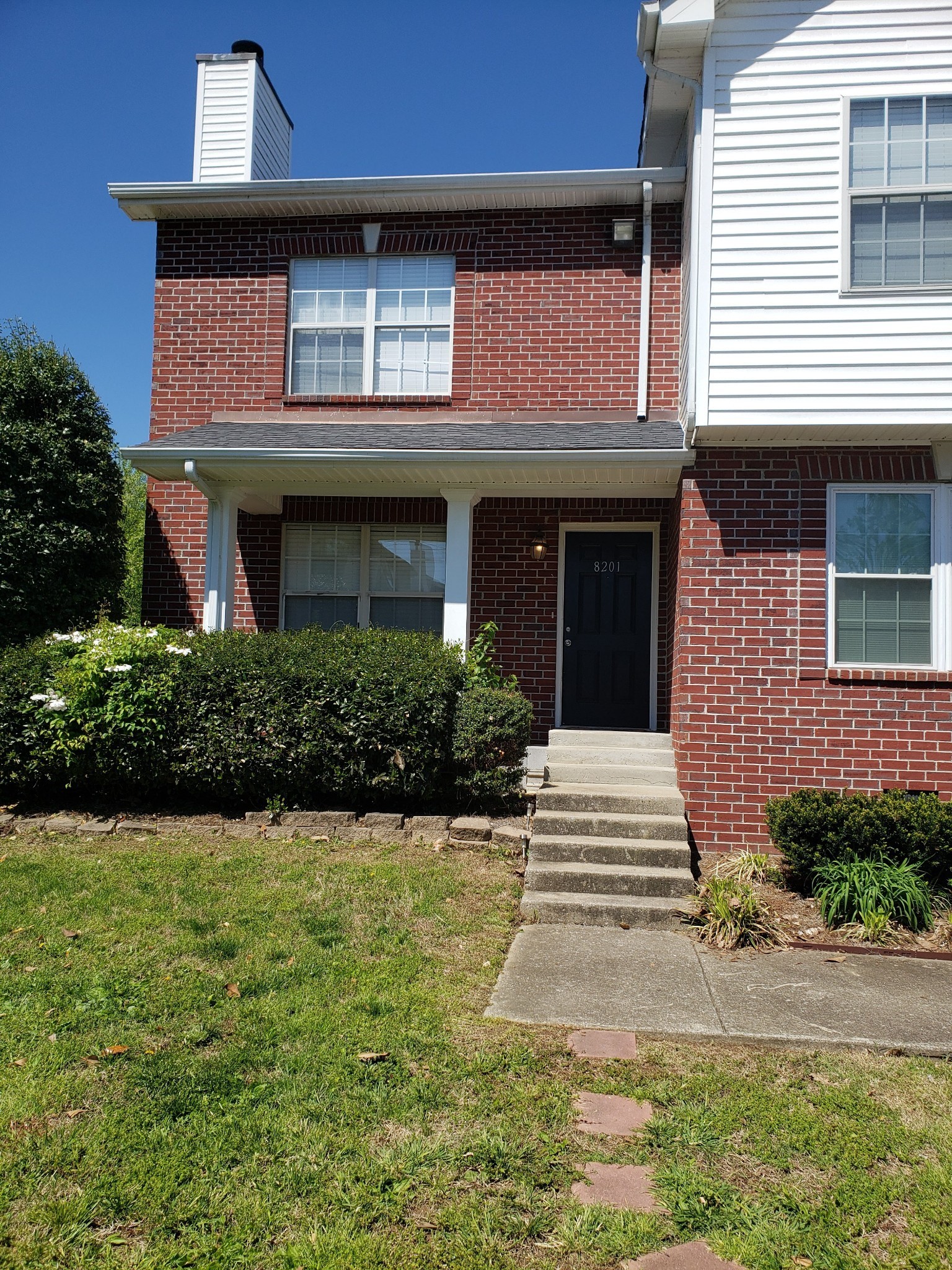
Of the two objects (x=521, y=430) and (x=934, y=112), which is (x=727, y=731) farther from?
(x=934, y=112)

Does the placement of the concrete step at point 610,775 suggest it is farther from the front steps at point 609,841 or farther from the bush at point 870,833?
the bush at point 870,833

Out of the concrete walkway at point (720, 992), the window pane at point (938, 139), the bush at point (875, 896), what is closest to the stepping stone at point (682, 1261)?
the concrete walkway at point (720, 992)

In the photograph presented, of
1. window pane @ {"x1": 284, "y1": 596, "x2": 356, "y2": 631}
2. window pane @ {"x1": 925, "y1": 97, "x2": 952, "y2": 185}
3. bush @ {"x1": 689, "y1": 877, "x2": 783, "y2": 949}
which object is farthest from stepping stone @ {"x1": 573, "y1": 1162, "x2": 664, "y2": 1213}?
window pane @ {"x1": 284, "y1": 596, "x2": 356, "y2": 631}

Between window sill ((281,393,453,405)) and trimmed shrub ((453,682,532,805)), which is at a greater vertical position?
window sill ((281,393,453,405))

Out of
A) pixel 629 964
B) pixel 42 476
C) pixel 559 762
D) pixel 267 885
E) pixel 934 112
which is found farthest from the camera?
pixel 42 476

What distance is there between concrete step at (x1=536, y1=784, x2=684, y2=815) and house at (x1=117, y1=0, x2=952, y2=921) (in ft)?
0.11

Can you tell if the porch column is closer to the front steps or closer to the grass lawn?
the front steps

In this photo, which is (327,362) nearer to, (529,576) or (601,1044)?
(529,576)

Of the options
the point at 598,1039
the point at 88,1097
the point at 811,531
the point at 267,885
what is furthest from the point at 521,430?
the point at 88,1097

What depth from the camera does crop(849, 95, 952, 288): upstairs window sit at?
6938 millimetres

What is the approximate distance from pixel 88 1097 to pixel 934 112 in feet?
27.9

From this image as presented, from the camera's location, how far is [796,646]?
283 inches

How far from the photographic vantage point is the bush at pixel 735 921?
5430 millimetres

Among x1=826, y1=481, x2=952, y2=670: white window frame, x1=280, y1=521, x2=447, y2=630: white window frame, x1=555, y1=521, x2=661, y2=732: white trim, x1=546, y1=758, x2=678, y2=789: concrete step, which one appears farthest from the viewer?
x1=280, y1=521, x2=447, y2=630: white window frame
